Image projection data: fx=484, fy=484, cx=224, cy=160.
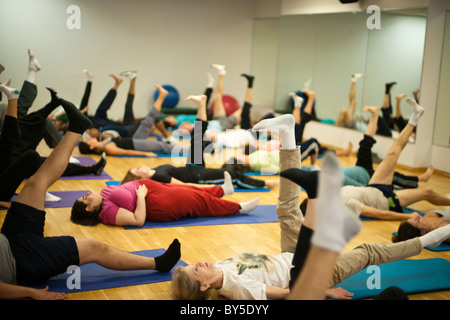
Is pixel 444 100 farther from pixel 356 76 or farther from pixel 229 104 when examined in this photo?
pixel 229 104

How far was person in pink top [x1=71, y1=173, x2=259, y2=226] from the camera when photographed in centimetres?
360

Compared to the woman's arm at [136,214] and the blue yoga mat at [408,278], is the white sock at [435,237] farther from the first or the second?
the woman's arm at [136,214]


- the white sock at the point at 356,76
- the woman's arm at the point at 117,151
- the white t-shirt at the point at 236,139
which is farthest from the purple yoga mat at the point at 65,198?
the white sock at the point at 356,76

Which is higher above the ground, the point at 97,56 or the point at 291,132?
the point at 97,56

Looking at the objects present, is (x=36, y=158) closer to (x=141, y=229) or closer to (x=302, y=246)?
(x=141, y=229)

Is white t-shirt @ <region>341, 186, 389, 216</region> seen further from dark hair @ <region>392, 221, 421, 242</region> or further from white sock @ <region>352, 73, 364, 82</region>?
white sock @ <region>352, 73, 364, 82</region>

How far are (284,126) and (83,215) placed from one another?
68.4 inches

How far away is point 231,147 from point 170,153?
36.5 inches

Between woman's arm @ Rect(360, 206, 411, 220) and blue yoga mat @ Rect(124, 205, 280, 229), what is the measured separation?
2.50ft

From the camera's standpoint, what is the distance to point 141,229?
3719mm

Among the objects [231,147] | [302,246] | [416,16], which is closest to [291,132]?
[302,246]

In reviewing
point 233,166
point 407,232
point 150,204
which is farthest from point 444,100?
point 150,204

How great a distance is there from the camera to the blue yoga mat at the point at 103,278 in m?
2.67

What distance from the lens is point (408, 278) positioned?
307cm
